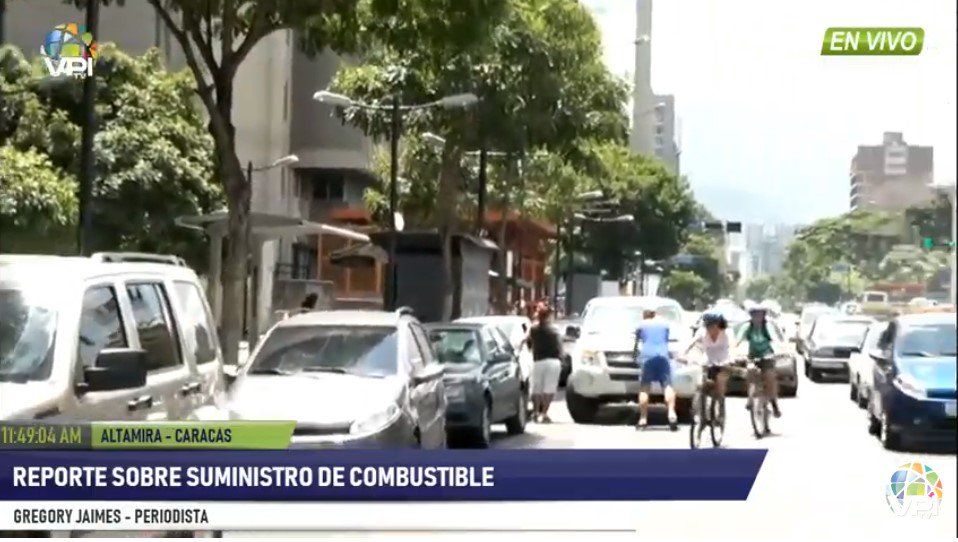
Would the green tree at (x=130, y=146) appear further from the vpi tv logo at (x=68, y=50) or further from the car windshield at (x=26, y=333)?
the car windshield at (x=26, y=333)

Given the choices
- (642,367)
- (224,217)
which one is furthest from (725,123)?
(224,217)

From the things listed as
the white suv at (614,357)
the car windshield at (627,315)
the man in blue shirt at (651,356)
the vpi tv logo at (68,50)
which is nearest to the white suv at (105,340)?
the vpi tv logo at (68,50)

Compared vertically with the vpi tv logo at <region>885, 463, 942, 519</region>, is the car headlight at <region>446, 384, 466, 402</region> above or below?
above

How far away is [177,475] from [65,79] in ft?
4.57

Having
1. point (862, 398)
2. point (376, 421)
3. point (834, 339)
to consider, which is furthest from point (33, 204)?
point (862, 398)

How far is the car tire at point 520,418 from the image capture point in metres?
6.66

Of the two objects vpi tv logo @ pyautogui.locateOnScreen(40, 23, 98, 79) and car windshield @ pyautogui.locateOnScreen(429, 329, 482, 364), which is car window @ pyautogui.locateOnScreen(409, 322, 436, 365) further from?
vpi tv logo @ pyautogui.locateOnScreen(40, 23, 98, 79)

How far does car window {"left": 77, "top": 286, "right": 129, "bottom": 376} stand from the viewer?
21.2ft

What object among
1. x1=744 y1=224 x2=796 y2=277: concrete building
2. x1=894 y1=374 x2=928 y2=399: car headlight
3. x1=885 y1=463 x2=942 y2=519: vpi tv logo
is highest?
x1=744 y1=224 x2=796 y2=277: concrete building

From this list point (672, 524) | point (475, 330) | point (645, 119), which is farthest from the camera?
point (475, 330)

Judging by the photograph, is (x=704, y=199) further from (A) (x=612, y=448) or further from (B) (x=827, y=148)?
(A) (x=612, y=448)

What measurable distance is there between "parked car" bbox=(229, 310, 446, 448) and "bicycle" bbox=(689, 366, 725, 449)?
35.7 inches

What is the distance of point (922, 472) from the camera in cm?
615

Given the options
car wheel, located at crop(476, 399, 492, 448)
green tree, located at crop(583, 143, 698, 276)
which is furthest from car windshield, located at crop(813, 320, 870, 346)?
car wheel, located at crop(476, 399, 492, 448)
